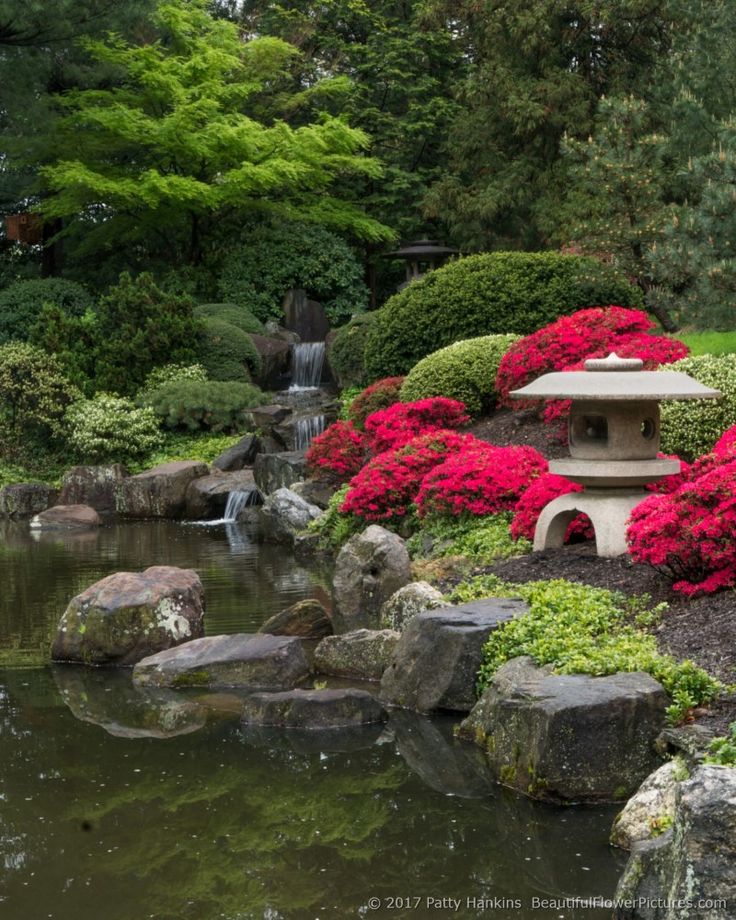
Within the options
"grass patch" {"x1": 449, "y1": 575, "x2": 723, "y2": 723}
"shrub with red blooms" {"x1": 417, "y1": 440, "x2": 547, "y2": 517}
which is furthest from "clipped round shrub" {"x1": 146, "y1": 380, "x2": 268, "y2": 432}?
"grass patch" {"x1": 449, "y1": 575, "x2": 723, "y2": 723}

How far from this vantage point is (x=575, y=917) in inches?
187

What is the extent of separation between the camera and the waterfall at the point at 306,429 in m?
20.5

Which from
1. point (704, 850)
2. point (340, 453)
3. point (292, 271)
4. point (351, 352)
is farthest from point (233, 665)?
point (292, 271)

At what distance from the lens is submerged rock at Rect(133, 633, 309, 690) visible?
834cm

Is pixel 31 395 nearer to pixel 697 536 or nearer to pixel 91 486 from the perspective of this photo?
pixel 91 486

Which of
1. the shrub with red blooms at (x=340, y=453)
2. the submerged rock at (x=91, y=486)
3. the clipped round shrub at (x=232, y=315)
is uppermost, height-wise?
the clipped round shrub at (x=232, y=315)

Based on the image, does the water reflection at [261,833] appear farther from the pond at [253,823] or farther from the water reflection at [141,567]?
the water reflection at [141,567]

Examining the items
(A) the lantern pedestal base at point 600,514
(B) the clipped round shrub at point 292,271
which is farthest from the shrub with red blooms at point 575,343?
(B) the clipped round shrub at point 292,271

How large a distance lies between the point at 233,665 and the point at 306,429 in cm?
1228

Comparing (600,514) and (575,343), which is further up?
(575,343)

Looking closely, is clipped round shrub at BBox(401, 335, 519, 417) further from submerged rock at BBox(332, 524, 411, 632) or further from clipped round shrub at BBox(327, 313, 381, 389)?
clipped round shrub at BBox(327, 313, 381, 389)

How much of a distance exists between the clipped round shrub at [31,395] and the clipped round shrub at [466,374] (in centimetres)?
916

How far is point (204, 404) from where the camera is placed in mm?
21672

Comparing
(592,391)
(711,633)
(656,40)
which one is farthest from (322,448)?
(656,40)
